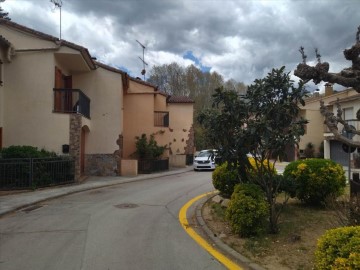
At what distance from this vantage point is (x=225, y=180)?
11.2 meters

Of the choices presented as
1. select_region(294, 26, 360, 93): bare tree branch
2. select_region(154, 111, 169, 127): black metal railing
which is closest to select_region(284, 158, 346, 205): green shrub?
select_region(294, 26, 360, 93): bare tree branch

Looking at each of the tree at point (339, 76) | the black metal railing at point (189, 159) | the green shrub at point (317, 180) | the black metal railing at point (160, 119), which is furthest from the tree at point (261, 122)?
the black metal railing at point (189, 159)

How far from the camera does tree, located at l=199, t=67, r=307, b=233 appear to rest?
693 cm

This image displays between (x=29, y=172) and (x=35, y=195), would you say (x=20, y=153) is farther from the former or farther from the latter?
(x=35, y=195)

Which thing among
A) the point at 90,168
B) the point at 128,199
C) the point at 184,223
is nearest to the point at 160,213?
the point at 184,223

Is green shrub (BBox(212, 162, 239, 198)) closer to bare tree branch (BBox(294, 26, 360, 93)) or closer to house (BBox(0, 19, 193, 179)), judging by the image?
bare tree branch (BBox(294, 26, 360, 93))

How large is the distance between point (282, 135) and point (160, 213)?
461 cm

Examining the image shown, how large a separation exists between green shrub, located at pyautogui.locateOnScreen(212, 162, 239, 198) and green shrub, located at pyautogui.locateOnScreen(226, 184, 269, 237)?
11.8 feet

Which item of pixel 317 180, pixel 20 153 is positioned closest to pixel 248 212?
pixel 317 180

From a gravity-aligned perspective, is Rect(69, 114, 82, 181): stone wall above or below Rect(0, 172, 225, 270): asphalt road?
above

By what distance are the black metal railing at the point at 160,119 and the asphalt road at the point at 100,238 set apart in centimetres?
1717

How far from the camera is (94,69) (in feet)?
71.6

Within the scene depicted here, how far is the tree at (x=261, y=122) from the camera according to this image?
22.7 ft

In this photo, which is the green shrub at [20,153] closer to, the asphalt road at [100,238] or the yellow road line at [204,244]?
the asphalt road at [100,238]
